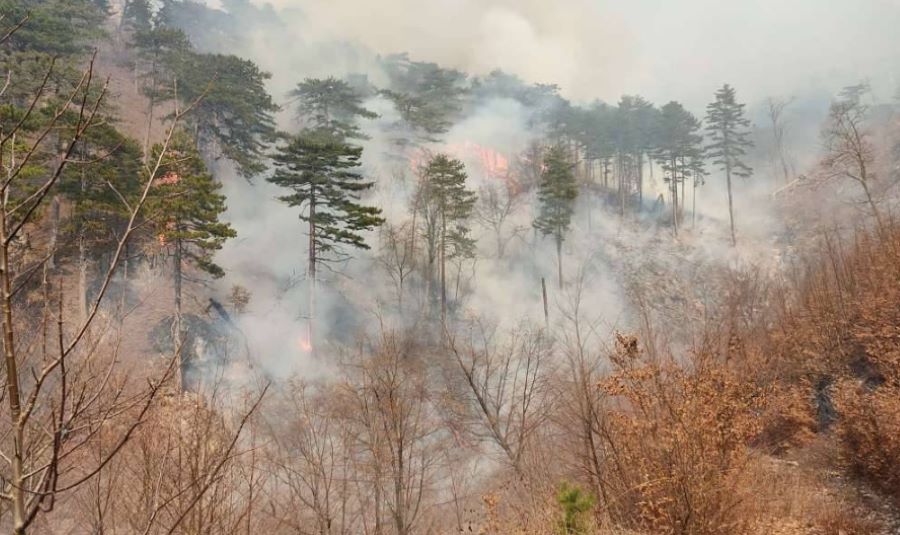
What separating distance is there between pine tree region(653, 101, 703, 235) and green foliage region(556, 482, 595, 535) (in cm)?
5215

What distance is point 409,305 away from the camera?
3609cm

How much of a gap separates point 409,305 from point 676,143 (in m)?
37.7

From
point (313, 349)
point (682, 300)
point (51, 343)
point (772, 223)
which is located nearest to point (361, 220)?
point (313, 349)

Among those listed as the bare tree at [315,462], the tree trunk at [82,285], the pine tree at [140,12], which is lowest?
the bare tree at [315,462]

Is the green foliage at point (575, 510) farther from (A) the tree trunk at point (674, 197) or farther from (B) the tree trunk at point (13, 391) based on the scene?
(A) the tree trunk at point (674, 197)

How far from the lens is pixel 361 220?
2728 cm

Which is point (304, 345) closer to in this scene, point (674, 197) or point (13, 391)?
point (13, 391)

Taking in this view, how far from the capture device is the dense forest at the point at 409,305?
24.5ft

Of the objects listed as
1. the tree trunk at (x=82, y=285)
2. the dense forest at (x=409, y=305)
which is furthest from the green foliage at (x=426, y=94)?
the tree trunk at (x=82, y=285)

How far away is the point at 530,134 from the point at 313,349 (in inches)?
1858

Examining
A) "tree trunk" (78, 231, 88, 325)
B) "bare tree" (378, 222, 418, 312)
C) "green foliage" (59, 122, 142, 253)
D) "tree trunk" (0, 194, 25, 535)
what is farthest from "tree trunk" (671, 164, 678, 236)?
"tree trunk" (0, 194, 25, 535)

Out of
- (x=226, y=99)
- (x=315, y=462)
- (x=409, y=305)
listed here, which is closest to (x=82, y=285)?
(x=226, y=99)

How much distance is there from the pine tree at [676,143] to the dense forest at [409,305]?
0.26 metres

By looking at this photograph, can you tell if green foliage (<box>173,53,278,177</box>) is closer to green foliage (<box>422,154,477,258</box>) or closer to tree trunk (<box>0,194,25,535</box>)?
green foliage (<box>422,154,477,258</box>)
